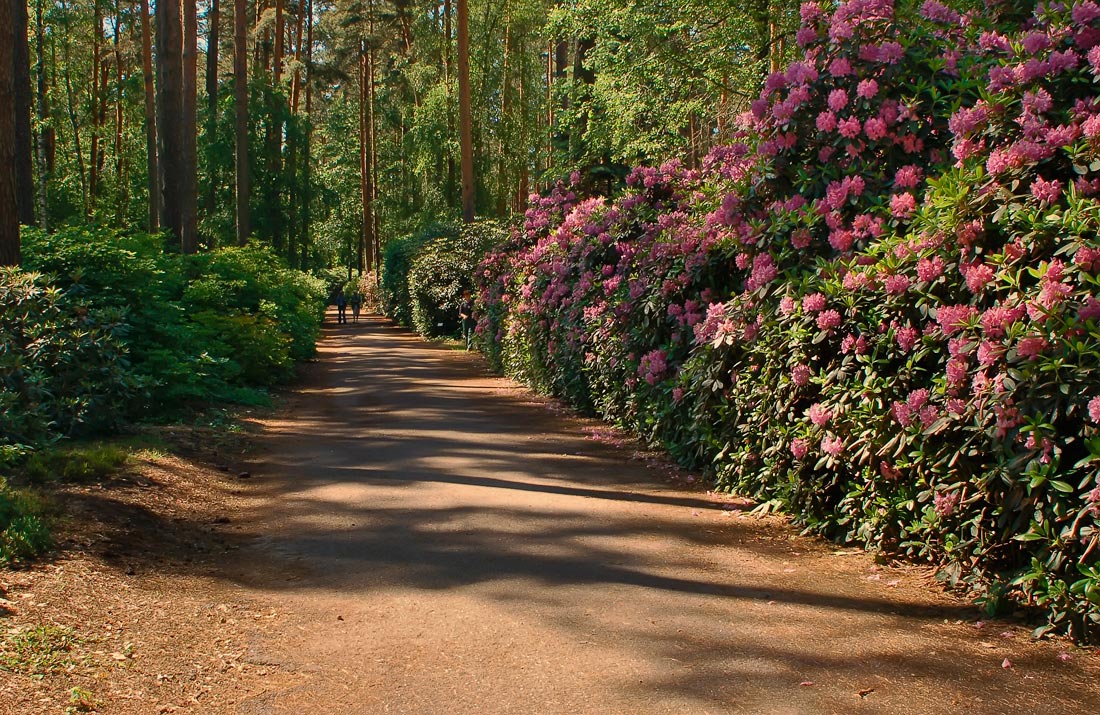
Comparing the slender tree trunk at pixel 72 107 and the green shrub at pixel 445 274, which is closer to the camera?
the green shrub at pixel 445 274

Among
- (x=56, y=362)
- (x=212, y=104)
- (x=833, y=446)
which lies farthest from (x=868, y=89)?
(x=212, y=104)

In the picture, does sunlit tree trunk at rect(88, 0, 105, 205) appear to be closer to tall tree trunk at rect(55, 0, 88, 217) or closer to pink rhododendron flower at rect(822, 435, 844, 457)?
tall tree trunk at rect(55, 0, 88, 217)

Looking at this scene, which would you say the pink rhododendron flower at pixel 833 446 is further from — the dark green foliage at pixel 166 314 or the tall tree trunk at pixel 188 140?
the tall tree trunk at pixel 188 140

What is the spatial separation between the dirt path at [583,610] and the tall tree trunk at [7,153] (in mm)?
3285

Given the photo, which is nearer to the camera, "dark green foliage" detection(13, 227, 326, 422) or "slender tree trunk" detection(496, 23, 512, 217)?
"dark green foliage" detection(13, 227, 326, 422)

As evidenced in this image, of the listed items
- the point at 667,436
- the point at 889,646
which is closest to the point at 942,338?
the point at 889,646

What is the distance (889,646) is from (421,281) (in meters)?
28.0

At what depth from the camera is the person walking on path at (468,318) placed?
25.5 metres

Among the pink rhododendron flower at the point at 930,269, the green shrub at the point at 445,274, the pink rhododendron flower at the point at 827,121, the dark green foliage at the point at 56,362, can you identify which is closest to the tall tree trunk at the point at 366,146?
the green shrub at the point at 445,274

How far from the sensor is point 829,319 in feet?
19.7

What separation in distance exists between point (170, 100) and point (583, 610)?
52.6ft

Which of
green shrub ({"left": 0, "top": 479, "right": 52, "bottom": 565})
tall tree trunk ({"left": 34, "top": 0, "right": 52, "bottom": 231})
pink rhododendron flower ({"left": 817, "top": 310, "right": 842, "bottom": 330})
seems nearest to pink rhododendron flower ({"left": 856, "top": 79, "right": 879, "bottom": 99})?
pink rhododendron flower ({"left": 817, "top": 310, "right": 842, "bottom": 330})

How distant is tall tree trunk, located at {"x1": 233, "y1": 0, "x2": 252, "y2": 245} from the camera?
2422 cm

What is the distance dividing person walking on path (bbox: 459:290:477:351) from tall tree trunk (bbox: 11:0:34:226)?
1072 cm
